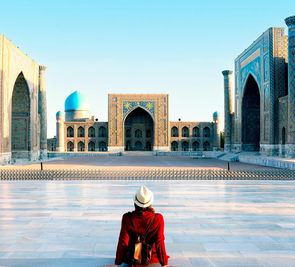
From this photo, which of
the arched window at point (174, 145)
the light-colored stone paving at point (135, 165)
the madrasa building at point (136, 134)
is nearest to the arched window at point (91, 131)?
the madrasa building at point (136, 134)

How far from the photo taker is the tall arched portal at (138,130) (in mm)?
48675

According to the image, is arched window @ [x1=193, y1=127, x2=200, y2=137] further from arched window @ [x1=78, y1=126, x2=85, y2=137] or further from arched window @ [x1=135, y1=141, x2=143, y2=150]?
arched window @ [x1=78, y1=126, x2=85, y2=137]

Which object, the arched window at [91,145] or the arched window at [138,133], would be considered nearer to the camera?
the arched window at [138,133]

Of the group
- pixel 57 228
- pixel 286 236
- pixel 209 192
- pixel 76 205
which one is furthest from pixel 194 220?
pixel 209 192

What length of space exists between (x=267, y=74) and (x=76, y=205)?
71.2 feet

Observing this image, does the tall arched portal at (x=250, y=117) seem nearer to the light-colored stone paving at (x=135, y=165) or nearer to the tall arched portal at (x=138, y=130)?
the light-colored stone paving at (x=135, y=165)

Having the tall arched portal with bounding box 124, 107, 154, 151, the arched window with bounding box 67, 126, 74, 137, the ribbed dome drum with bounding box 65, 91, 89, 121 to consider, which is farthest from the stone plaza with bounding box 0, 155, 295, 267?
the ribbed dome drum with bounding box 65, 91, 89, 121

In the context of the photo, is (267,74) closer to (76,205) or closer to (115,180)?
(115,180)

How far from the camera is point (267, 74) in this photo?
26062mm

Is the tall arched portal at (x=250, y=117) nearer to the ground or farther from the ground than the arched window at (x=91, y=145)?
farther from the ground

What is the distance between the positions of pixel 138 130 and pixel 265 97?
24.1 m

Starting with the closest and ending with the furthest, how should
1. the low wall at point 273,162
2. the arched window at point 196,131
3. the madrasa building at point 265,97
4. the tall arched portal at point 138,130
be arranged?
the low wall at point 273,162
the madrasa building at point 265,97
the tall arched portal at point 138,130
the arched window at point 196,131

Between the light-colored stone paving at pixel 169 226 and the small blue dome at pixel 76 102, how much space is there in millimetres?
46311

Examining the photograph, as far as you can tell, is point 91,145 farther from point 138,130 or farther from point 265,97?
point 265,97
